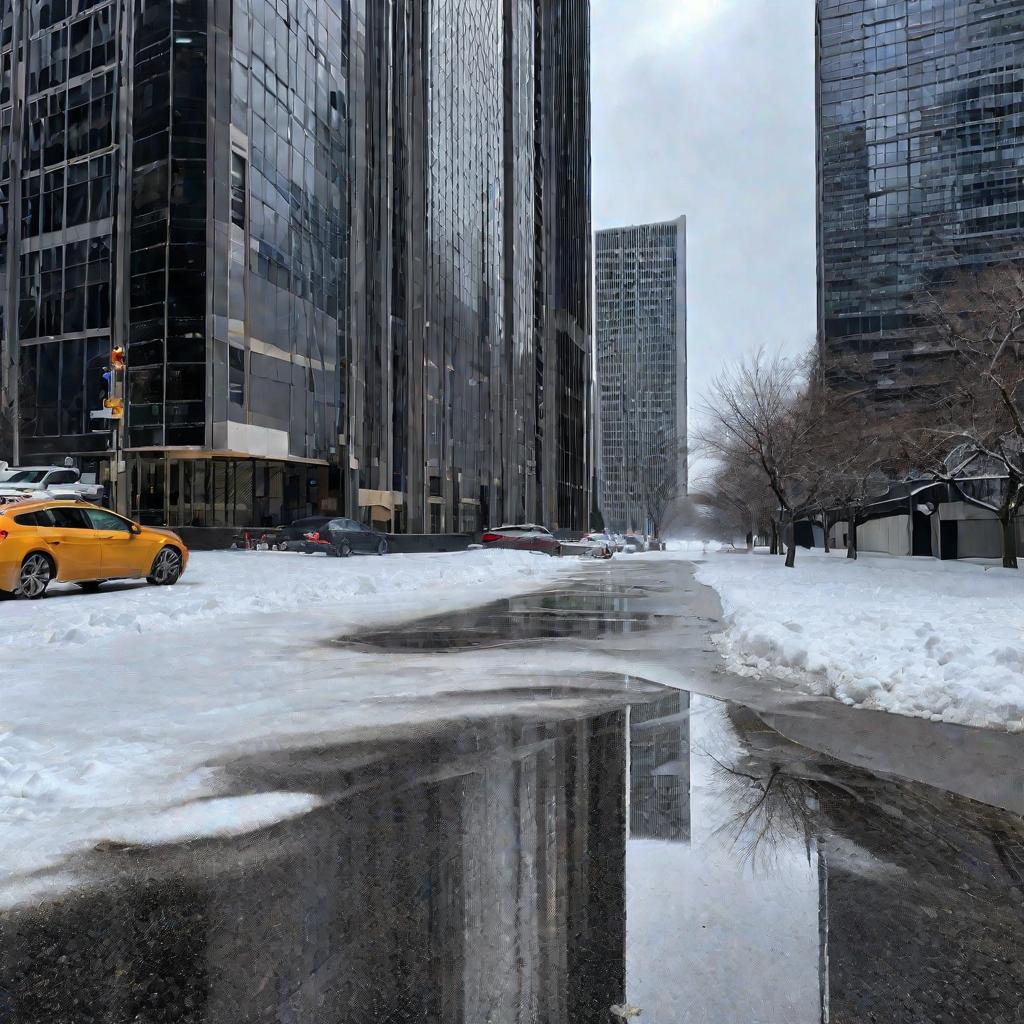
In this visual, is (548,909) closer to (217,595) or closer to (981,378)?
(217,595)

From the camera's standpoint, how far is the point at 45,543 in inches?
563

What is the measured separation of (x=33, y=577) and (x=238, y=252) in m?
27.2

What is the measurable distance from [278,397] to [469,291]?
27.9 m

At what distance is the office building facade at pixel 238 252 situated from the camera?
3712 centimetres

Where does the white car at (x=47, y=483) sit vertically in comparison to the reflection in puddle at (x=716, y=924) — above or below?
above

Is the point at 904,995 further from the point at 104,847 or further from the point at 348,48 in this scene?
the point at 348,48

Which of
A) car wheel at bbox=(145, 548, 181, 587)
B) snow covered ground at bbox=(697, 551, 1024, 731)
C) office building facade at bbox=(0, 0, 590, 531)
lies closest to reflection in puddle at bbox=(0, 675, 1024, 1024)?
snow covered ground at bbox=(697, 551, 1024, 731)

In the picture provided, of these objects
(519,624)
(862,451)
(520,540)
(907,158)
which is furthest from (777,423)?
(907,158)

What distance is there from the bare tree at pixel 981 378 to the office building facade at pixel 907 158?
236 ft

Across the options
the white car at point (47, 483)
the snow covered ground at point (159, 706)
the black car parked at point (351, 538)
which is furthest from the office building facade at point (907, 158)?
the snow covered ground at point (159, 706)

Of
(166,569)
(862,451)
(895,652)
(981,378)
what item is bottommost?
(895,652)

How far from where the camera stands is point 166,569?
1728cm

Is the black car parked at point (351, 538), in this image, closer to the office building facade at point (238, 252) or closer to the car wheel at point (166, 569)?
the office building facade at point (238, 252)

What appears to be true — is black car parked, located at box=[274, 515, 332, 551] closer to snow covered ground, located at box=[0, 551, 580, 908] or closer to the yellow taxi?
the yellow taxi
